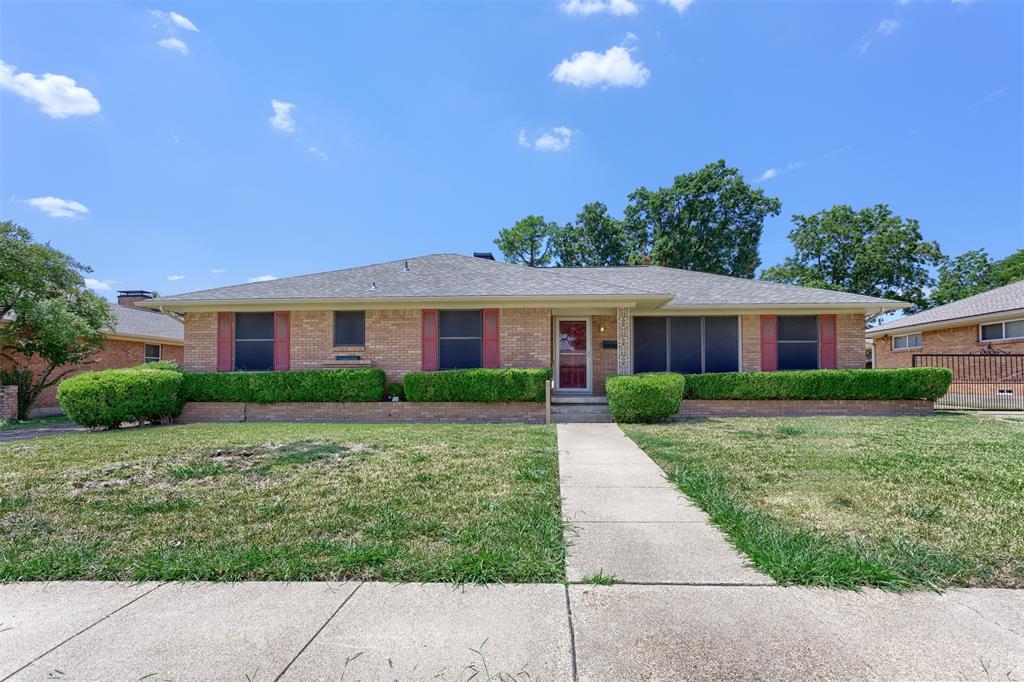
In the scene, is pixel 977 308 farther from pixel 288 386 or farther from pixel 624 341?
pixel 288 386

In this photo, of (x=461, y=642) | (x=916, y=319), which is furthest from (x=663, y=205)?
(x=461, y=642)

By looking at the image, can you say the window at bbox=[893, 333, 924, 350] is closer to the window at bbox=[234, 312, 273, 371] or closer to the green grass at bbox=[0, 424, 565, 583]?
the green grass at bbox=[0, 424, 565, 583]

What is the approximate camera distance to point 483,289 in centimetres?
1150

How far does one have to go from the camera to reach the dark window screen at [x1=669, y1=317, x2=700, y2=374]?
12.6 m

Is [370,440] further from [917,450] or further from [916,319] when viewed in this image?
[916,319]

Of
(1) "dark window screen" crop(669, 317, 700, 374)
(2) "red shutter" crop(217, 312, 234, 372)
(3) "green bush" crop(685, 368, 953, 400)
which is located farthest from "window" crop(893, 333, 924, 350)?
(2) "red shutter" crop(217, 312, 234, 372)

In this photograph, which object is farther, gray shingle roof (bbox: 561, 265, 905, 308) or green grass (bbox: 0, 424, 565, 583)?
gray shingle roof (bbox: 561, 265, 905, 308)

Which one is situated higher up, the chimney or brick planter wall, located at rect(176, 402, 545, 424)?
the chimney

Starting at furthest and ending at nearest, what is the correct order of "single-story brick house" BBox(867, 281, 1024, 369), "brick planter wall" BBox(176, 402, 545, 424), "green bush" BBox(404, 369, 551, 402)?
1. "single-story brick house" BBox(867, 281, 1024, 369)
2. "brick planter wall" BBox(176, 402, 545, 424)
3. "green bush" BBox(404, 369, 551, 402)

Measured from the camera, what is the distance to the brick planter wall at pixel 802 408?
1113cm

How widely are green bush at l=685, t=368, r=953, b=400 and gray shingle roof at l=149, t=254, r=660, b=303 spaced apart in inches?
112

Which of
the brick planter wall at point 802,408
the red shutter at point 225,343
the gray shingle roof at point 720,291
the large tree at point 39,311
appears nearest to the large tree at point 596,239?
the gray shingle roof at point 720,291

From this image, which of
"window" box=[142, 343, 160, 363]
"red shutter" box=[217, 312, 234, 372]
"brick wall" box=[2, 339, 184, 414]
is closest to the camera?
"red shutter" box=[217, 312, 234, 372]

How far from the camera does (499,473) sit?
5.29 meters
